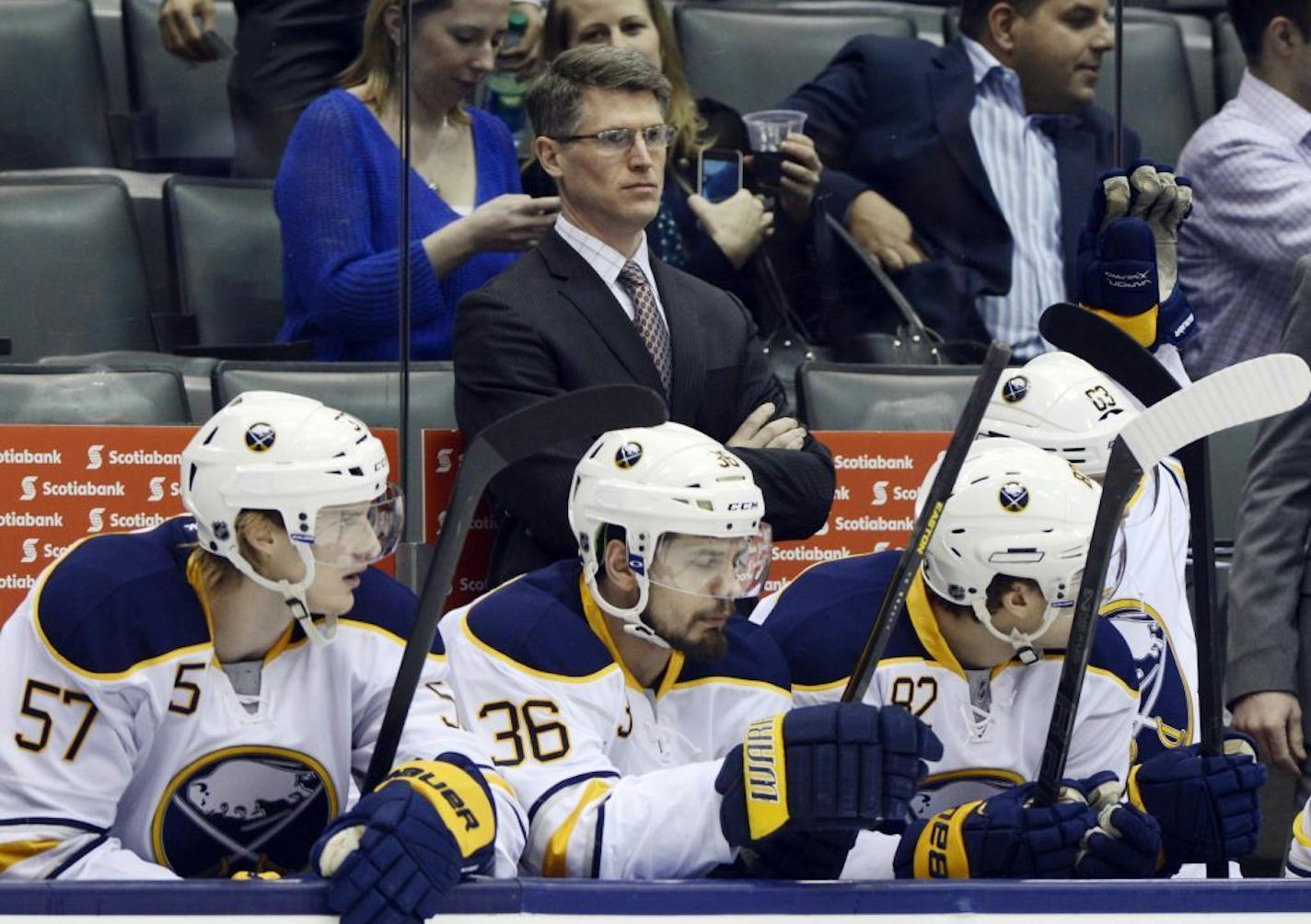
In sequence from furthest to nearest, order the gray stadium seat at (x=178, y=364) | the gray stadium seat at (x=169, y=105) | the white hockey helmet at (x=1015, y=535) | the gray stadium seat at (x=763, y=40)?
1. the gray stadium seat at (x=763, y=40)
2. the gray stadium seat at (x=169, y=105)
3. the gray stadium seat at (x=178, y=364)
4. the white hockey helmet at (x=1015, y=535)

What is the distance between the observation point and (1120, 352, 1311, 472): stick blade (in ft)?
7.77

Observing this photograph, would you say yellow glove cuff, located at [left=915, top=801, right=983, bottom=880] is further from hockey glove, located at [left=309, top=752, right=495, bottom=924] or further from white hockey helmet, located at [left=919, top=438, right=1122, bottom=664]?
hockey glove, located at [left=309, top=752, right=495, bottom=924]

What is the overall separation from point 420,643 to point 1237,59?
2385mm

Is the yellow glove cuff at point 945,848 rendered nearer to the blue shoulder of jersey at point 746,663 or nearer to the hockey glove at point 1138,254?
the blue shoulder of jersey at point 746,663

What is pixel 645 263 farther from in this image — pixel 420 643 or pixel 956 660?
pixel 420 643

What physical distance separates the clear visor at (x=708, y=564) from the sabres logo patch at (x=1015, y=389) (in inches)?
24.2

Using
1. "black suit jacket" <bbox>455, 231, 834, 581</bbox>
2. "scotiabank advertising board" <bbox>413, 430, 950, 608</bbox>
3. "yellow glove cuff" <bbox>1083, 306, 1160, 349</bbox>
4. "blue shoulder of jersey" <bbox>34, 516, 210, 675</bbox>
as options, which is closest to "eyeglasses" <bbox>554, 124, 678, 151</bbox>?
"black suit jacket" <bbox>455, 231, 834, 581</bbox>

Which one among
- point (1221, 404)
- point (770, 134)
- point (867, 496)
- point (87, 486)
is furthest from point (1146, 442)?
point (87, 486)

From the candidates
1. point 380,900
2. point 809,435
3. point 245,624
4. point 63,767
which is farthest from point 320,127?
point 380,900

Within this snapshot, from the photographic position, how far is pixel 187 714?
2693 mm

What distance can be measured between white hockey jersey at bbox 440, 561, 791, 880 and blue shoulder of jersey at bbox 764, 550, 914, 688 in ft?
0.21

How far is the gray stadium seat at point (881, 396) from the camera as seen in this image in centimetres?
389

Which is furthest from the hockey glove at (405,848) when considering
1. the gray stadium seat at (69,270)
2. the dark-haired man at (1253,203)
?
the dark-haired man at (1253,203)

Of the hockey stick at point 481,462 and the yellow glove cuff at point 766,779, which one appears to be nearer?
the yellow glove cuff at point 766,779
